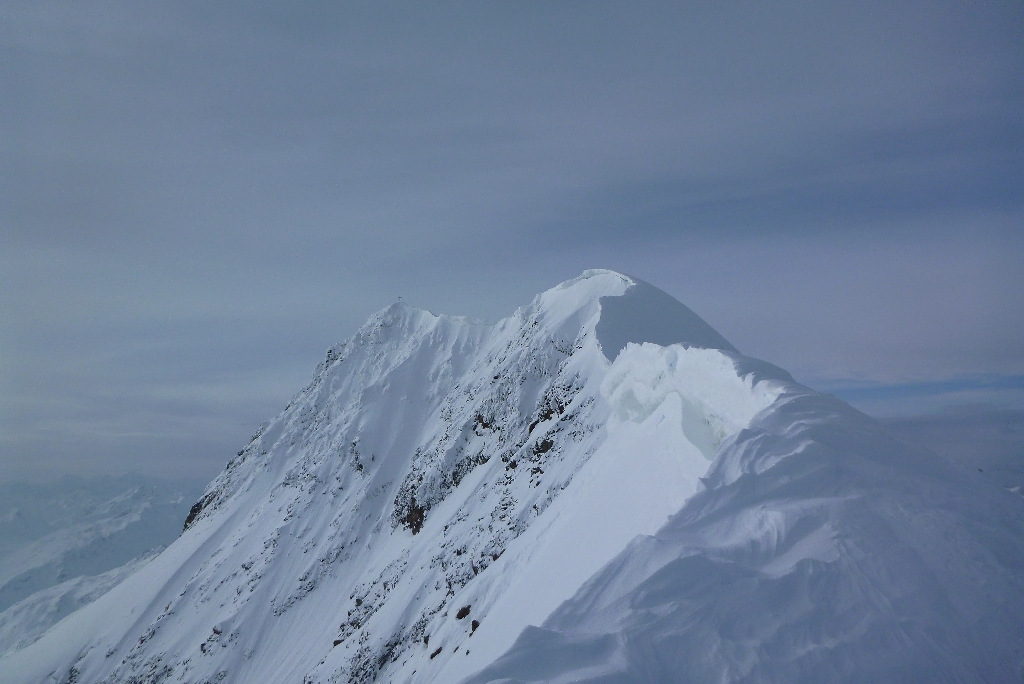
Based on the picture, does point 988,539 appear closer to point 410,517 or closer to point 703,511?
point 703,511

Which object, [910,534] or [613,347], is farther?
[613,347]

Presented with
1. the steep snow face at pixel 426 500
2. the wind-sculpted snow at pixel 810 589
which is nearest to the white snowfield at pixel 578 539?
the wind-sculpted snow at pixel 810 589

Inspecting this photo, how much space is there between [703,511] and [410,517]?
40.0 meters

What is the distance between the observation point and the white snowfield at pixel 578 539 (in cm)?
627

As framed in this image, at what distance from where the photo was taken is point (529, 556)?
19812 mm

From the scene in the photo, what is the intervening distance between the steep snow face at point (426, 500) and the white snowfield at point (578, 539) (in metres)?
0.18

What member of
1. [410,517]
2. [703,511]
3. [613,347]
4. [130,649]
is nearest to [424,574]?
→ [410,517]

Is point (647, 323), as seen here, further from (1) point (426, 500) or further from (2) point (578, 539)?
(2) point (578, 539)

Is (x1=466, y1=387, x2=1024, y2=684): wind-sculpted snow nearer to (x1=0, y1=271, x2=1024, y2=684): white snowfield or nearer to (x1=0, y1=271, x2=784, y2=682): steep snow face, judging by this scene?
(x1=0, y1=271, x2=1024, y2=684): white snowfield

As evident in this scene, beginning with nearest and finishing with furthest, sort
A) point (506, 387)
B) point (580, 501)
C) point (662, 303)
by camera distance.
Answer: point (580, 501) < point (662, 303) < point (506, 387)

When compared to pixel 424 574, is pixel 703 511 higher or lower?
higher

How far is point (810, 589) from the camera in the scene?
654cm

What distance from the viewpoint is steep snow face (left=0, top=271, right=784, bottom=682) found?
1352cm

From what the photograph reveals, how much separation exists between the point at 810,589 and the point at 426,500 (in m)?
39.1
